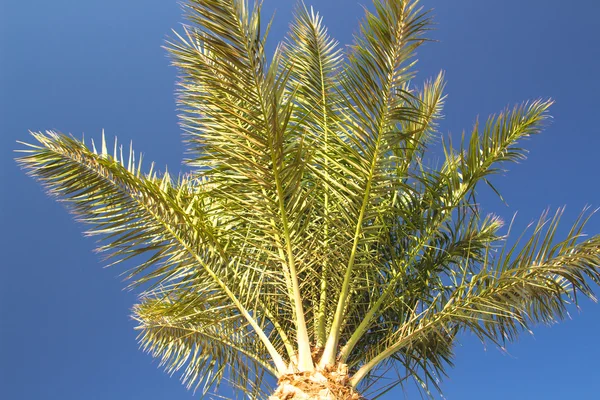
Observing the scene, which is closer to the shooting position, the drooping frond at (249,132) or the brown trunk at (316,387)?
the drooping frond at (249,132)

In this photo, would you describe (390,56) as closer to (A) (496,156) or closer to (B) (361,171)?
(B) (361,171)

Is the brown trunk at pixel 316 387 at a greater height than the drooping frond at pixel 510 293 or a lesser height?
lesser

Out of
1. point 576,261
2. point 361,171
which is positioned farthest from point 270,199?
point 576,261

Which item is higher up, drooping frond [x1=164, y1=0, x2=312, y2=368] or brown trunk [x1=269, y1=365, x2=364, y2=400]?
drooping frond [x1=164, y1=0, x2=312, y2=368]

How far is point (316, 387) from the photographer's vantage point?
16.8 ft

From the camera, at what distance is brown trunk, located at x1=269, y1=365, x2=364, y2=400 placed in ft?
16.7

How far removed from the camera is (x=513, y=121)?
6.26 metres

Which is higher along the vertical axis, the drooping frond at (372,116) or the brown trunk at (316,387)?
the drooping frond at (372,116)

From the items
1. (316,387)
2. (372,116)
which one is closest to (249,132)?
(372,116)

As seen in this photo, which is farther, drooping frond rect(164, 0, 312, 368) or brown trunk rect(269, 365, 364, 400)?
brown trunk rect(269, 365, 364, 400)

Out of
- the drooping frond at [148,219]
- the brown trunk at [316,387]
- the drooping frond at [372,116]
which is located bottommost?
the brown trunk at [316,387]

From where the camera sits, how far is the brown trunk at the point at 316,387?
5094 millimetres

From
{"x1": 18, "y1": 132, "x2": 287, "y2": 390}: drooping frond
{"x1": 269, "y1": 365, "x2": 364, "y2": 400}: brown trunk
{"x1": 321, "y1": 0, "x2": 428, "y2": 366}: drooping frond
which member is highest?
{"x1": 321, "y1": 0, "x2": 428, "y2": 366}: drooping frond

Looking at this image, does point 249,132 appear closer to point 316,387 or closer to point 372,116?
point 372,116
